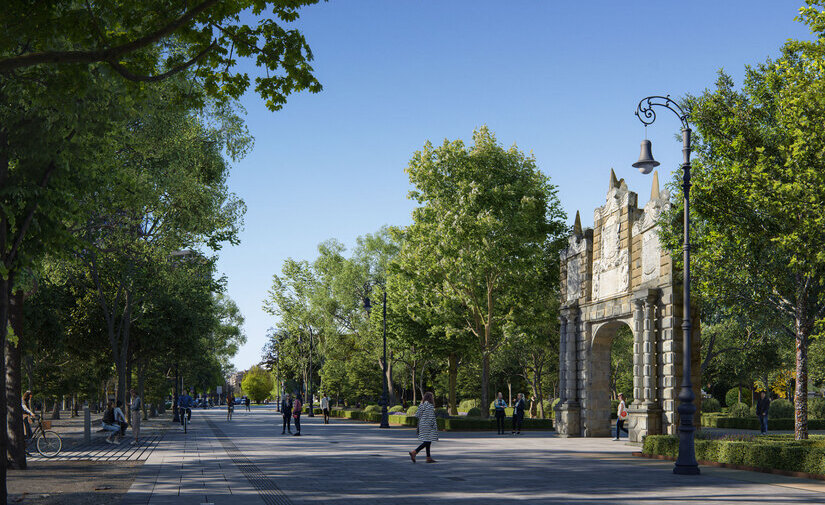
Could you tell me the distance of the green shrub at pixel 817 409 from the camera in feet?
166

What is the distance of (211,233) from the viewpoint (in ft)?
84.8

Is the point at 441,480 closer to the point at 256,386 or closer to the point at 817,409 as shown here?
the point at 817,409

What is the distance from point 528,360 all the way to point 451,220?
2512 centimetres

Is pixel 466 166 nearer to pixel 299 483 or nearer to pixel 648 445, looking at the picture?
pixel 648 445

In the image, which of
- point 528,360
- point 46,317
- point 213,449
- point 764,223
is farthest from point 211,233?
point 528,360

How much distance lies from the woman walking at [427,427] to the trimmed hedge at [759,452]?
673 cm

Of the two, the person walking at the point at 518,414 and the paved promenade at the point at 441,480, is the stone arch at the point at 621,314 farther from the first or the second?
the paved promenade at the point at 441,480

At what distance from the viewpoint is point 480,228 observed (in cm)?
3688

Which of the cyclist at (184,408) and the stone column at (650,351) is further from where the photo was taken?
the cyclist at (184,408)

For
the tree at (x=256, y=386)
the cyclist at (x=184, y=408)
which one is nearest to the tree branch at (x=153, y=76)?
the cyclist at (x=184, y=408)

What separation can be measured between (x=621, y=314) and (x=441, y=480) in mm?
16084

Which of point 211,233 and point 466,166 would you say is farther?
point 466,166

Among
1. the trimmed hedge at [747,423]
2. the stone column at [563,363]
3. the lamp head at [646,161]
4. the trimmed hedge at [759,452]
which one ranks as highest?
the lamp head at [646,161]

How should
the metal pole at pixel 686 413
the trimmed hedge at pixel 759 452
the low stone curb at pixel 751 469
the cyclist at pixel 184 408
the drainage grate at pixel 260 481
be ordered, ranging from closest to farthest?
the drainage grate at pixel 260 481 < the low stone curb at pixel 751 469 < the trimmed hedge at pixel 759 452 < the metal pole at pixel 686 413 < the cyclist at pixel 184 408
